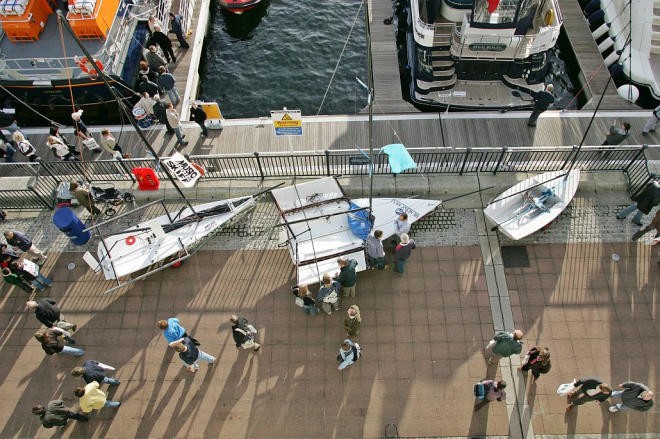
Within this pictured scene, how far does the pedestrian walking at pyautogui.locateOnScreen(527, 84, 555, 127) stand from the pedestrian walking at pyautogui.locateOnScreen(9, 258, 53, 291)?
15.4 meters

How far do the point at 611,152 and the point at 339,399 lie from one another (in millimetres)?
10342

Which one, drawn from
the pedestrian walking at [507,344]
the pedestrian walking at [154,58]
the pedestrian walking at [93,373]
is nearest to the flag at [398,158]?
the pedestrian walking at [507,344]

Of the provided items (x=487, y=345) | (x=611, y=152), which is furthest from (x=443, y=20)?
(x=487, y=345)

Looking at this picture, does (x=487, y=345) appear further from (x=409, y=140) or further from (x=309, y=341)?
(x=409, y=140)

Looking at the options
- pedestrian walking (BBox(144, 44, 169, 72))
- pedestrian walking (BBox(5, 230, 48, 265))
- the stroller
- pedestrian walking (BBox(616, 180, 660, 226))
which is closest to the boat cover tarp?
the stroller

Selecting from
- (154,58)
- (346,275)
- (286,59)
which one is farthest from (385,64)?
(346,275)

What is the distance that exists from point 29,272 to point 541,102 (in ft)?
51.1

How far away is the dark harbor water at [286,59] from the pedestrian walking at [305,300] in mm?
10199

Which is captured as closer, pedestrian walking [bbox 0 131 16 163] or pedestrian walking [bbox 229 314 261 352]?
pedestrian walking [bbox 229 314 261 352]

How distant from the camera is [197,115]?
48.1ft

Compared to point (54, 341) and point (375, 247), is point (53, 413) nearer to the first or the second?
point (54, 341)

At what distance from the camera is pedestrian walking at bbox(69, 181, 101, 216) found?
452 inches

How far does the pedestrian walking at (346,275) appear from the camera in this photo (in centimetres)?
994

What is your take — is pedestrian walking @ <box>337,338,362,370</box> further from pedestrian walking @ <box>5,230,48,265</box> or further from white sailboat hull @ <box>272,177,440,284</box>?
pedestrian walking @ <box>5,230,48,265</box>
